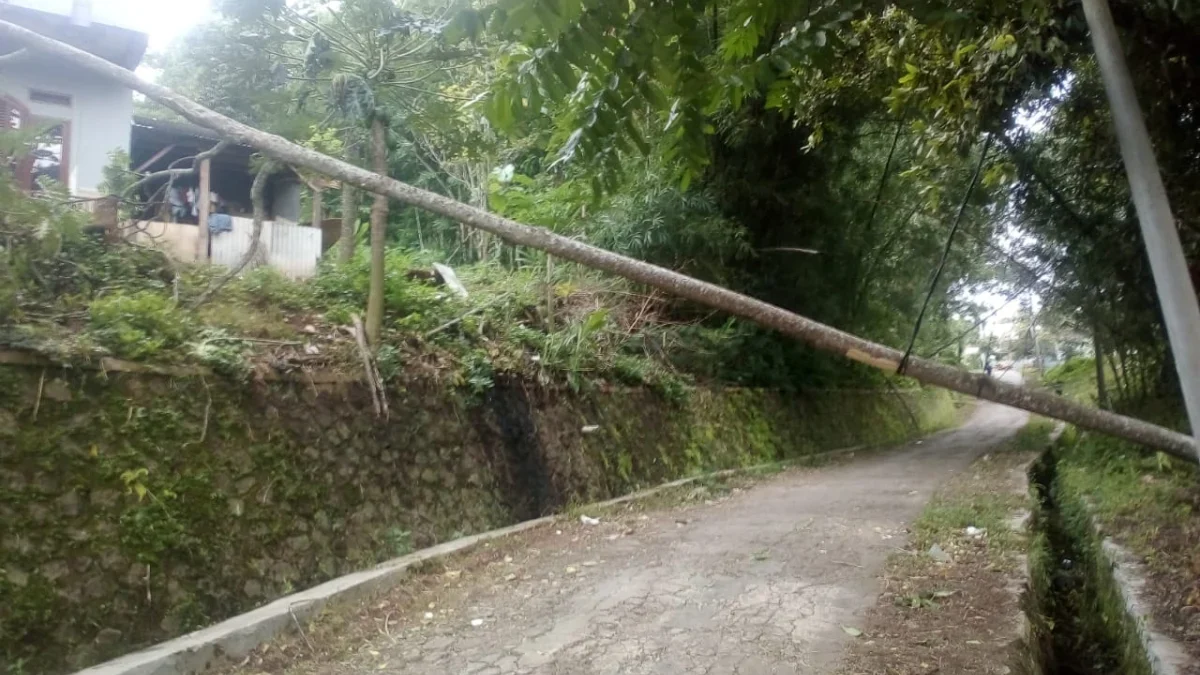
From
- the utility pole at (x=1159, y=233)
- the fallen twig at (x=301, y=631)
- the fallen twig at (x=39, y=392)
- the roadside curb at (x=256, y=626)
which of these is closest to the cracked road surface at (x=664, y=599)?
the fallen twig at (x=301, y=631)

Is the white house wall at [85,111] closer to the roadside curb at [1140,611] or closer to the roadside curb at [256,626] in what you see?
the roadside curb at [256,626]

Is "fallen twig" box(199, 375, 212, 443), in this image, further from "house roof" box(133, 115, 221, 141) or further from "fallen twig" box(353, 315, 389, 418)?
"house roof" box(133, 115, 221, 141)

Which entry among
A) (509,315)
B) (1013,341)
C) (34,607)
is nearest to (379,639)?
(34,607)

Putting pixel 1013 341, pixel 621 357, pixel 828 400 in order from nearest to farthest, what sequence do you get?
pixel 621 357
pixel 828 400
pixel 1013 341

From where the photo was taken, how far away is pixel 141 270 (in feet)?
22.1

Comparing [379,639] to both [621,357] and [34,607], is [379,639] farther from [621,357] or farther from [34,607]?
[621,357]

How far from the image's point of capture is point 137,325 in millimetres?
5574

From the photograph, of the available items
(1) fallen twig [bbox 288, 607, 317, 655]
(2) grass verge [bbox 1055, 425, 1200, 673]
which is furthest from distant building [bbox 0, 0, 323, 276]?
(2) grass verge [bbox 1055, 425, 1200, 673]

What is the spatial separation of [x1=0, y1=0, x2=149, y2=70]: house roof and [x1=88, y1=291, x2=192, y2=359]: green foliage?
554 cm

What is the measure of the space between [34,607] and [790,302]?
12652 mm

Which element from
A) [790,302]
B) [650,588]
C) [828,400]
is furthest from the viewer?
[828,400]

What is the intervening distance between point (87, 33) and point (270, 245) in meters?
3.91

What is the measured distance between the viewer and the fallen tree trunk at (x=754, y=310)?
3529 mm

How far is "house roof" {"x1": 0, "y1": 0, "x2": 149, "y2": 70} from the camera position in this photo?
31.9 ft
